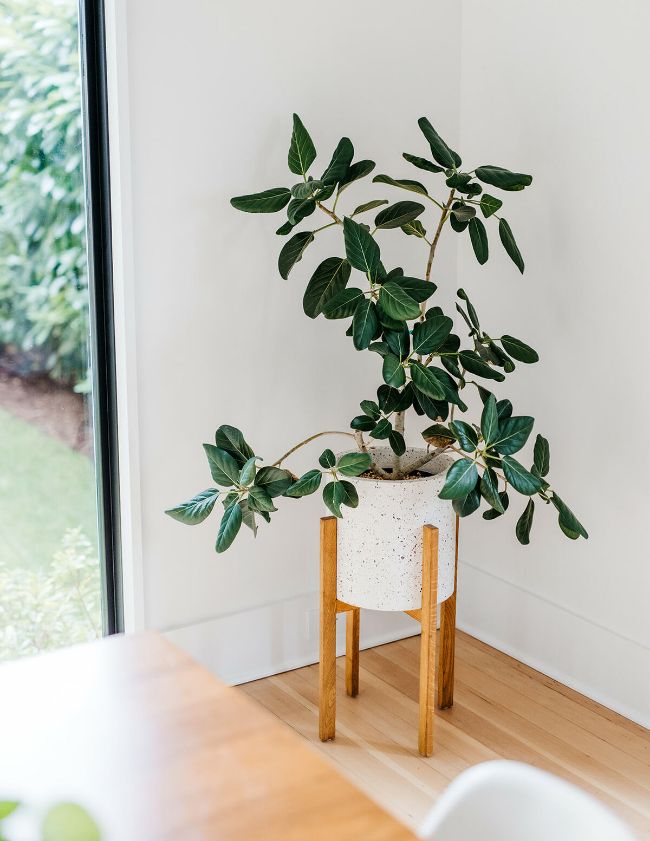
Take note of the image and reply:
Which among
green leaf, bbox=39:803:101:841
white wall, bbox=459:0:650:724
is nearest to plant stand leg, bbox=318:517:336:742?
white wall, bbox=459:0:650:724

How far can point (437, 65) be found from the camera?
2.80 metres

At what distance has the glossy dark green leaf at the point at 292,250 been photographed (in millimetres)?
2318

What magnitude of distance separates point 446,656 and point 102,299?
136 cm

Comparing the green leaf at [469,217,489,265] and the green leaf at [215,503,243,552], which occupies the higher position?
the green leaf at [469,217,489,265]

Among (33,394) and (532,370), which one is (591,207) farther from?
(33,394)

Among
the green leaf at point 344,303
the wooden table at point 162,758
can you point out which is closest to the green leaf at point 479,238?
the green leaf at point 344,303

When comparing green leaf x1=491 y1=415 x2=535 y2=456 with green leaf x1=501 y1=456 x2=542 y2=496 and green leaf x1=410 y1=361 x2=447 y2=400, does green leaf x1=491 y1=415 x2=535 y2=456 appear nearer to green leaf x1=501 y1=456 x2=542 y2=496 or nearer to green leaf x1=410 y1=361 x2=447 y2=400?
green leaf x1=501 y1=456 x2=542 y2=496

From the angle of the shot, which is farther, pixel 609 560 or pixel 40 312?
pixel 609 560

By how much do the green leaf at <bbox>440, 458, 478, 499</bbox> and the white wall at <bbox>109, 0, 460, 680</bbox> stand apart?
2.57 feet

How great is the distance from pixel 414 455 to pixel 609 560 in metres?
0.62

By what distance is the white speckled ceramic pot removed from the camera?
2258 mm

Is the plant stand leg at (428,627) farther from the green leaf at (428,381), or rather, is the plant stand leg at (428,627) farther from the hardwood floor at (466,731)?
the green leaf at (428,381)

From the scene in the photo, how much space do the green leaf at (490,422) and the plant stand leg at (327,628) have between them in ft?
1.60

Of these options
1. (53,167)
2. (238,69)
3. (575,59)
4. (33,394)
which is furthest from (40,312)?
(575,59)
